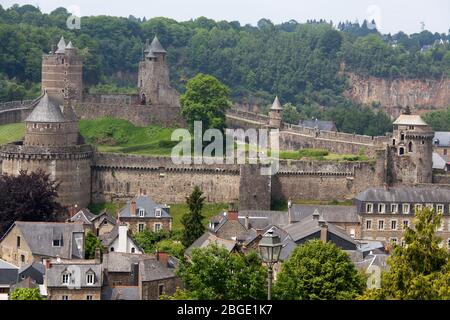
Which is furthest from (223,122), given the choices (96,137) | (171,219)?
(171,219)

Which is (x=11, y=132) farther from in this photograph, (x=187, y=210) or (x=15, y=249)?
(x=15, y=249)

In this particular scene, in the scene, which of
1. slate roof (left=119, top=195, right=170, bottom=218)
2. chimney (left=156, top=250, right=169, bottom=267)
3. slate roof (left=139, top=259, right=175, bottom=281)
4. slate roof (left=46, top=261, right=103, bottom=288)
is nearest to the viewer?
slate roof (left=46, top=261, right=103, bottom=288)

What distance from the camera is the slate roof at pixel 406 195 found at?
63.1 metres

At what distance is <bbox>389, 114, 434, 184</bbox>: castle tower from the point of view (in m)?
66.2

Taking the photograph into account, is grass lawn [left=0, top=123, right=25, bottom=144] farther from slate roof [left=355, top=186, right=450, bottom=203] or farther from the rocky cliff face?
the rocky cliff face

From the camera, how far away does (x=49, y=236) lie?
169 ft

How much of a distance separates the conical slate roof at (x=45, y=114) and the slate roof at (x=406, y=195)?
16.3m

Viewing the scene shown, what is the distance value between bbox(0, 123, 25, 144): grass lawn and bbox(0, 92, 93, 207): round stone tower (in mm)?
7721

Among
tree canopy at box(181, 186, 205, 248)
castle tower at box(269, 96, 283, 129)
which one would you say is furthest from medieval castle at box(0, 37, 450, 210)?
castle tower at box(269, 96, 283, 129)

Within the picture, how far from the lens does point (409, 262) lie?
26969mm

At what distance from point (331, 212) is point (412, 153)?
7503mm

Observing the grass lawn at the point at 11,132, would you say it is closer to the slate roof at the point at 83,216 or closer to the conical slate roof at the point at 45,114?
the conical slate roof at the point at 45,114
